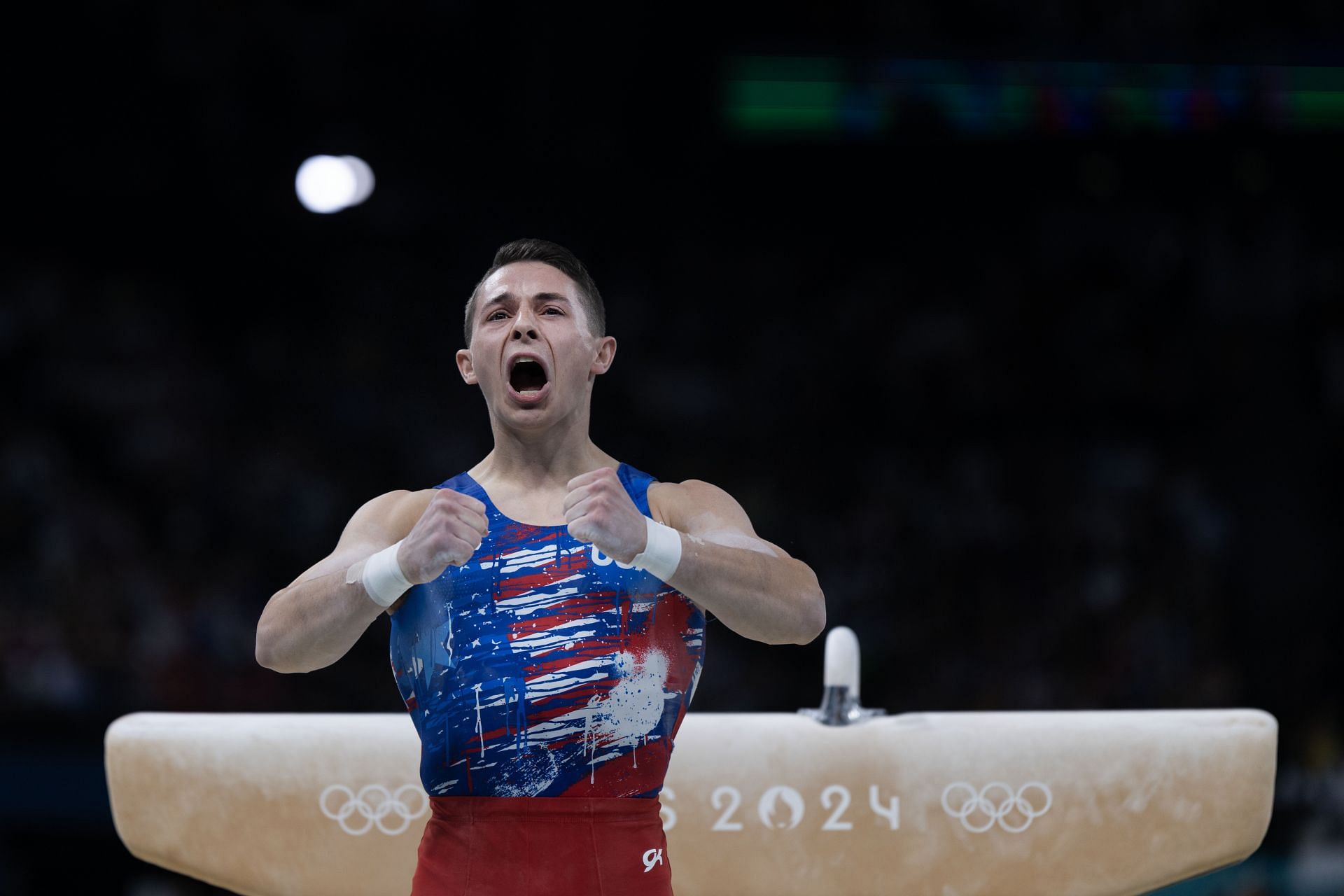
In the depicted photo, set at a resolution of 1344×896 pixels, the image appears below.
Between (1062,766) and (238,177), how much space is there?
280 inches

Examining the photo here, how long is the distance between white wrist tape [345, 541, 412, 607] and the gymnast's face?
1.19 feet

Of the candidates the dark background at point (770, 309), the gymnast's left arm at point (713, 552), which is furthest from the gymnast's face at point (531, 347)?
the dark background at point (770, 309)

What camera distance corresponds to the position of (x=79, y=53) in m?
8.67

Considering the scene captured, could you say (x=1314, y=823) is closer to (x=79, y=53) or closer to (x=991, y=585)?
(x=991, y=585)

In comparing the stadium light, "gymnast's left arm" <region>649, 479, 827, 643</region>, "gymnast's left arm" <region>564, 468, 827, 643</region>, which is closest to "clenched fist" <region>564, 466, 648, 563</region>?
"gymnast's left arm" <region>564, 468, 827, 643</region>

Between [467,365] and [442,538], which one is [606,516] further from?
[467,365]

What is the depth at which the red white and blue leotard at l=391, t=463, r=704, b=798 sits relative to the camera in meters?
2.21

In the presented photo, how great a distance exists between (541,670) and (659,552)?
303 mm

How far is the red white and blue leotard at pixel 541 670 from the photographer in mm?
2207

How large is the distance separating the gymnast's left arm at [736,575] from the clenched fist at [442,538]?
32 centimetres

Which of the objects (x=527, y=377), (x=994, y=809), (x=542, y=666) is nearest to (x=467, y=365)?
(x=527, y=377)

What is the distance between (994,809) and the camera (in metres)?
3.16

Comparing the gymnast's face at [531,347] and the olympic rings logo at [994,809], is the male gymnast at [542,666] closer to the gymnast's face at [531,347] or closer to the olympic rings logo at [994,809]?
the gymnast's face at [531,347]

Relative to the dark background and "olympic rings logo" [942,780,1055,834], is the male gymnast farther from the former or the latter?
the dark background
